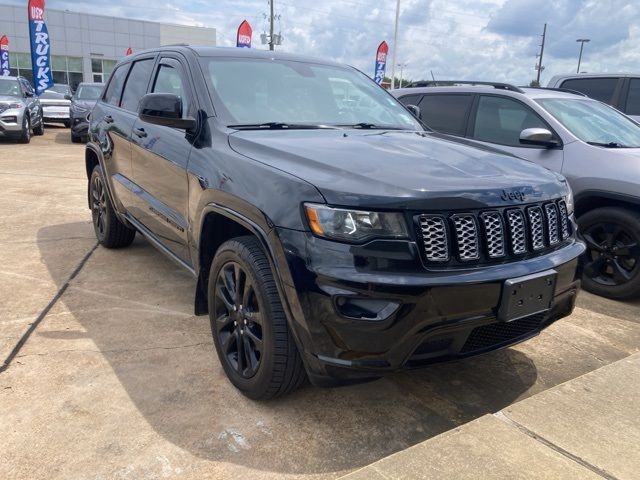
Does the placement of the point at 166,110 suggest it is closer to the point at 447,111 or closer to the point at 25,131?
the point at 447,111

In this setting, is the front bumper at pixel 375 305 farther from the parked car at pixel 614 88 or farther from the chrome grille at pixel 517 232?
the parked car at pixel 614 88

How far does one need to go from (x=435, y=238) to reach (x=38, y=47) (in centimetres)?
2514

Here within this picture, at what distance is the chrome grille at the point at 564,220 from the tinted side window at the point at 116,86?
12.4ft

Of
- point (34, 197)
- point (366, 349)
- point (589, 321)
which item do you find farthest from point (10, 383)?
point (34, 197)

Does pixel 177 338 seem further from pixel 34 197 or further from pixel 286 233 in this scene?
pixel 34 197

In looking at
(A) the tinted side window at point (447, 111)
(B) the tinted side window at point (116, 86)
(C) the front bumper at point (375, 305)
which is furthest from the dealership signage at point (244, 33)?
(C) the front bumper at point (375, 305)

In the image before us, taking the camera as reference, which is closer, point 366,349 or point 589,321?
point 366,349

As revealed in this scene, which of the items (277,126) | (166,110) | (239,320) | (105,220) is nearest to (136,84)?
(105,220)

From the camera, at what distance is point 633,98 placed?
7953mm

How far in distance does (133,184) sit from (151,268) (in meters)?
0.90

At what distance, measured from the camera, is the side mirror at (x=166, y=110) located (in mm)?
3170

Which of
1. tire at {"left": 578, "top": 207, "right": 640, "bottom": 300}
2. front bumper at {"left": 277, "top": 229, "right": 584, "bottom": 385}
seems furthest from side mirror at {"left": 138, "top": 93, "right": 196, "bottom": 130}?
tire at {"left": 578, "top": 207, "right": 640, "bottom": 300}

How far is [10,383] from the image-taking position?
2949 millimetres

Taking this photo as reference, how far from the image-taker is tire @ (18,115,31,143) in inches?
555
